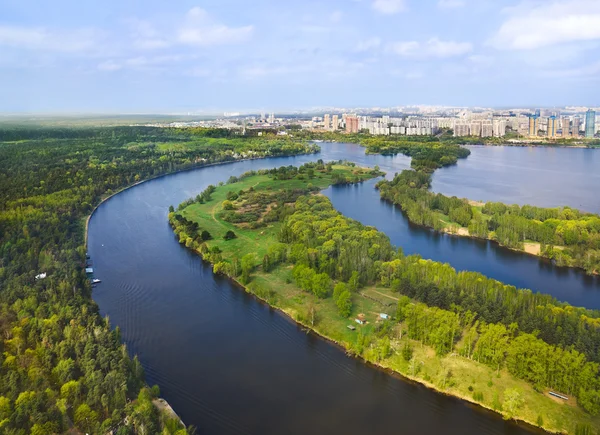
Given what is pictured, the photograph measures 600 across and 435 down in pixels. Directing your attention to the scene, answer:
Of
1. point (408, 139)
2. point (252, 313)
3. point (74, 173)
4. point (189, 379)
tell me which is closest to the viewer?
point (189, 379)

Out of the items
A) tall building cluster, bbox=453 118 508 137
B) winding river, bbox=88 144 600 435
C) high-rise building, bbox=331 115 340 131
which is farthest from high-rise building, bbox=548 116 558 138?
winding river, bbox=88 144 600 435

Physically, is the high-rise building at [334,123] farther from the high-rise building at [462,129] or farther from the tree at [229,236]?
the tree at [229,236]

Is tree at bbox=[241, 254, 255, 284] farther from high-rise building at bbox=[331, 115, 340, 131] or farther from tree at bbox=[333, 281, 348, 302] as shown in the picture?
high-rise building at bbox=[331, 115, 340, 131]

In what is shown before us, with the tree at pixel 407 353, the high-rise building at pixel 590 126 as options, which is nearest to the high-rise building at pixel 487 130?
the high-rise building at pixel 590 126

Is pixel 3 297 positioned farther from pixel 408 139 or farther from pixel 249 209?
pixel 408 139

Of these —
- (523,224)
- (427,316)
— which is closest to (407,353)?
(427,316)

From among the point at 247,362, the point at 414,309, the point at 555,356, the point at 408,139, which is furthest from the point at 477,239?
the point at 408,139
